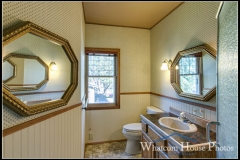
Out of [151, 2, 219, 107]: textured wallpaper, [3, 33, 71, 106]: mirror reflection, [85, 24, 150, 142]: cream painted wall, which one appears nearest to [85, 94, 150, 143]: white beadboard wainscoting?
[85, 24, 150, 142]: cream painted wall

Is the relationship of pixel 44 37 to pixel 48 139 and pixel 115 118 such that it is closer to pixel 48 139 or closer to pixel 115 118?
pixel 48 139

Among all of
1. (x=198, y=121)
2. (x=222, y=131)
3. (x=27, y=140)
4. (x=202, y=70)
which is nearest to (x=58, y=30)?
(x=27, y=140)

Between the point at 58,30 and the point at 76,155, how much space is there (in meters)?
1.44

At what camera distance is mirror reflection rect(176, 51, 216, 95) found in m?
1.57

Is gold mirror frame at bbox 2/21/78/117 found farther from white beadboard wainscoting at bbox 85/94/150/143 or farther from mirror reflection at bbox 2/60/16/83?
white beadboard wainscoting at bbox 85/94/150/143

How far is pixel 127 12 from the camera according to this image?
2.33 metres

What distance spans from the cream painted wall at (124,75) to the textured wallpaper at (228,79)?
203cm

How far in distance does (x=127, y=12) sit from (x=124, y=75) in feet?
4.13

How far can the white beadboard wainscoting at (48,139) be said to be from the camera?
0.82 m

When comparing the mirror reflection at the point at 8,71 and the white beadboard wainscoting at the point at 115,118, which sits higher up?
the mirror reflection at the point at 8,71

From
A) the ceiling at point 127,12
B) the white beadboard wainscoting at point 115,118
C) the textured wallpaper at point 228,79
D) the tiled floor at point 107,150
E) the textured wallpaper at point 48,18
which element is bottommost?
the tiled floor at point 107,150

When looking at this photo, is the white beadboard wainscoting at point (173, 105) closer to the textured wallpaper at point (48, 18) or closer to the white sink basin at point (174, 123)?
the white sink basin at point (174, 123)

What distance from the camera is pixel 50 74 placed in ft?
3.85

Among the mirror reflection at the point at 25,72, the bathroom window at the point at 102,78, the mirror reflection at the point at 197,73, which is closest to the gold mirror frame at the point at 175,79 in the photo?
the mirror reflection at the point at 197,73
